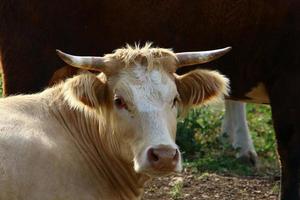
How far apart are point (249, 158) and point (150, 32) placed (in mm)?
2480

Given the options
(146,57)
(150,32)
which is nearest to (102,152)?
(146,57)

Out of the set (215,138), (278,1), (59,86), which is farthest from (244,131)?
(59,86)

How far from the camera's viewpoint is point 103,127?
315 inches

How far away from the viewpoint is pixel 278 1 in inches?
384

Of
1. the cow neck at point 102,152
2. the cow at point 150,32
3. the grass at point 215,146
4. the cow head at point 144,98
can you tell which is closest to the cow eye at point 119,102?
the cow head at point 144,98

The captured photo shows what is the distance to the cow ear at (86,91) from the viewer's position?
7.75m

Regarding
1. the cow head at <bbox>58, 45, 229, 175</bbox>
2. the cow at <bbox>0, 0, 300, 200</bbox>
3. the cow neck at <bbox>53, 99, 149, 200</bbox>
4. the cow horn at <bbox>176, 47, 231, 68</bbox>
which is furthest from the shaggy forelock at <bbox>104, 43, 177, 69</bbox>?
the cow at <bbox>0, 0, 300, 200</bbox>

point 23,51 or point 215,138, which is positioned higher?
point 23,51

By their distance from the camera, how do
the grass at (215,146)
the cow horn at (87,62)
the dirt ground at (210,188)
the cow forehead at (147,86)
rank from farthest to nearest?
the grass at (215,146), the dirt ground at (210,188), the cow horn at (87,62), the cow forehead at (147,86)

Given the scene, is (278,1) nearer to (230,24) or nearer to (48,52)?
(230,24)

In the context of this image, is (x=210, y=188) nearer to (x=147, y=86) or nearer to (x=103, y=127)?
(x=103, y=127)

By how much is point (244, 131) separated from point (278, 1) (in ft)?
8.41

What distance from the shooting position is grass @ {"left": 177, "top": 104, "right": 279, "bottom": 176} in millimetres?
11281

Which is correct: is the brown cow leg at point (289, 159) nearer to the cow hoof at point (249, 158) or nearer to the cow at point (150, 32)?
the cow at point (150, 32)
